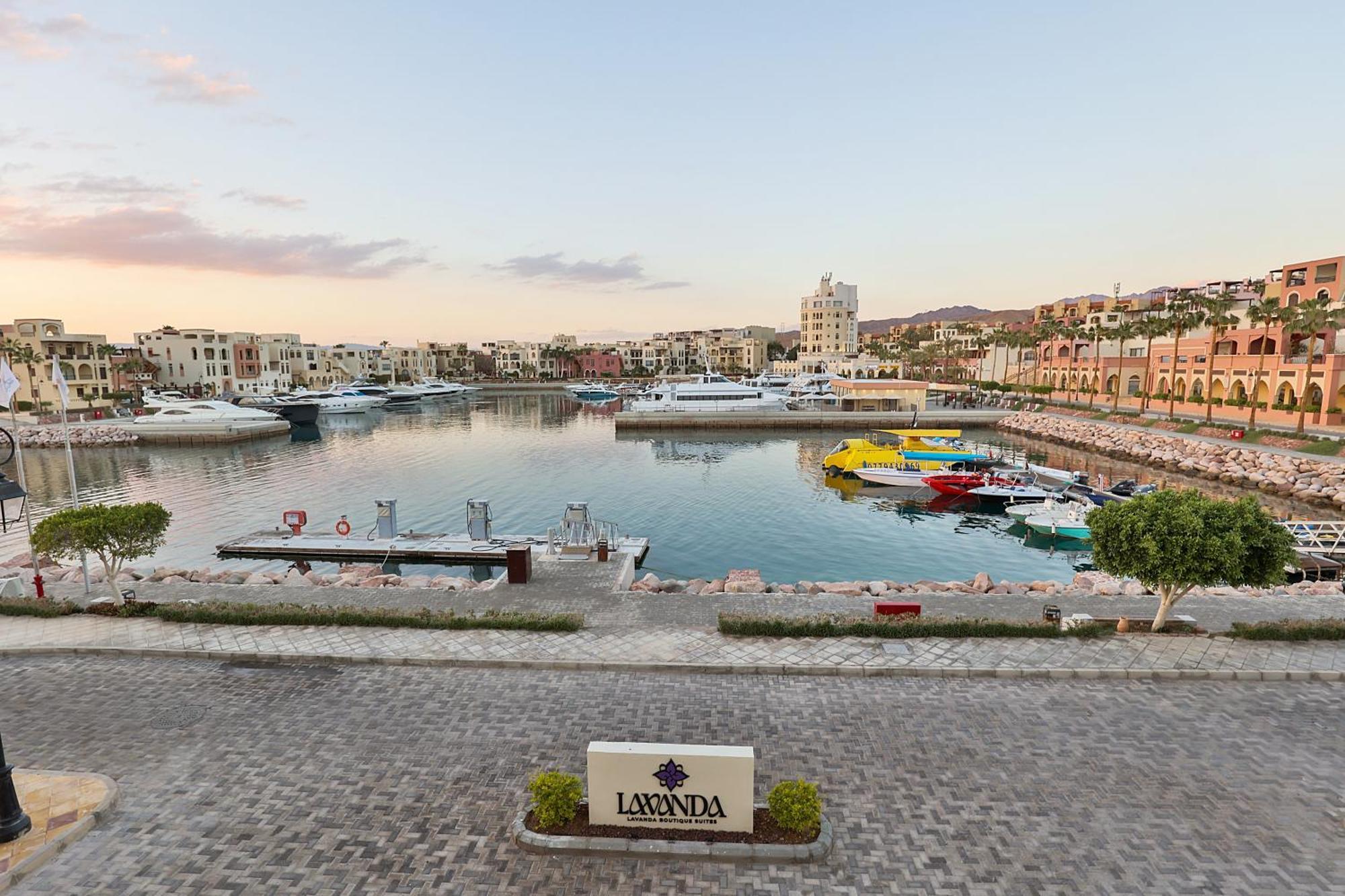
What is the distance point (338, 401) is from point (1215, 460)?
10158 cm

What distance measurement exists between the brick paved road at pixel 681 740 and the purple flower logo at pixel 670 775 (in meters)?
0.92

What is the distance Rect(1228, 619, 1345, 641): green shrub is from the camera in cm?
1392

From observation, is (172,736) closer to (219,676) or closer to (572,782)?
(219,676)

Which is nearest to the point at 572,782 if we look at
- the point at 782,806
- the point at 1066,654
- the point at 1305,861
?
the point at 782,806

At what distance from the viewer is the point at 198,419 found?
66438 millimetres

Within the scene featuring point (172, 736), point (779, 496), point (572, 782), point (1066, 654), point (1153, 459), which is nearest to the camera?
point (572, 782)

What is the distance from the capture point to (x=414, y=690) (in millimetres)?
12312

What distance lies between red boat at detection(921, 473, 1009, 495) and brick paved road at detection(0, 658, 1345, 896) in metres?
26.6

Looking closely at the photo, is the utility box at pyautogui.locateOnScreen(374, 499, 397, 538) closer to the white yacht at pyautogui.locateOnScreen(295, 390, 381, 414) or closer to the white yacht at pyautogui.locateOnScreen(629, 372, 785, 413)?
the white yacht at pyautogui.locateOnScreen(629, 372, 785, 413)

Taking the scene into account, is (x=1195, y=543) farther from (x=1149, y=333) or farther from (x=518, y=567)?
(x=1149, y=333)

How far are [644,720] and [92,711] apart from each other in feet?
31.9

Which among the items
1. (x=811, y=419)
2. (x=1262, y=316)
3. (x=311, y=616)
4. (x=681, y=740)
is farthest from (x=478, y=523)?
(x=1262, y=316)

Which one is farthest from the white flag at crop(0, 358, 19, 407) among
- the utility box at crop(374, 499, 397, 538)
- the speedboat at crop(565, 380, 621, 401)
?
the speedboat at crop(565, 380, 621, 401)

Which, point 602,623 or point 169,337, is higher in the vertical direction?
point 169,337
